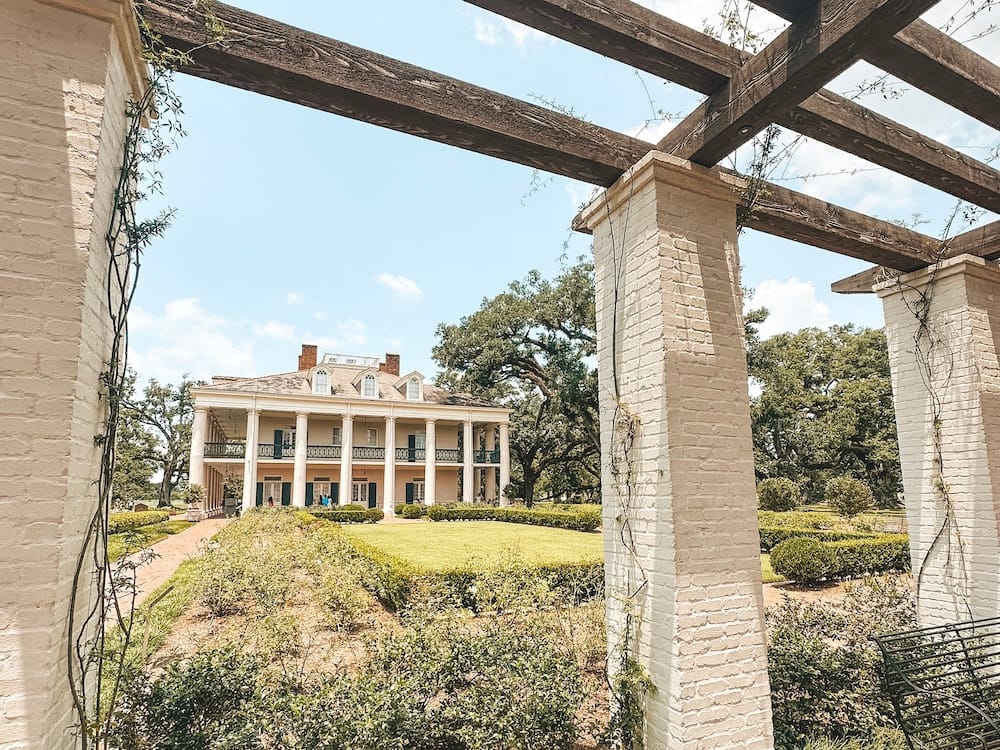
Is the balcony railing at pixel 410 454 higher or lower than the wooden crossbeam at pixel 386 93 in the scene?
lower

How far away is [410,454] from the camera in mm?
30938

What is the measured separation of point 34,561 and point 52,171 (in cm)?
154

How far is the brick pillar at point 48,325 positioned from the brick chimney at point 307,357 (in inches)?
1190

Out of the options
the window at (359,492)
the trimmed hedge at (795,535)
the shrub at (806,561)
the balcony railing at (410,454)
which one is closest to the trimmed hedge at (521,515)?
the balcony railing at (410,454)

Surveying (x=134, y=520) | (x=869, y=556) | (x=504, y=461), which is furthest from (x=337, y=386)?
(x=869, y=556)

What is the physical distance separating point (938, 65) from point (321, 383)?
89.4 ft

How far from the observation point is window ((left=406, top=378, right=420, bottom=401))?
2939 cm

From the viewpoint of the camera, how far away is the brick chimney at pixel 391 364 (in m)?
33.4

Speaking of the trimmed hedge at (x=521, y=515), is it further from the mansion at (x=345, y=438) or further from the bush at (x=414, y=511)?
the mansion at (x=345, y=438)

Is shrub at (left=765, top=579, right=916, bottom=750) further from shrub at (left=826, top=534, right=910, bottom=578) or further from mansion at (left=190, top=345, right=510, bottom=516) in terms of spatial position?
mansion at (left=190, top=345, right=510, bottom=516)

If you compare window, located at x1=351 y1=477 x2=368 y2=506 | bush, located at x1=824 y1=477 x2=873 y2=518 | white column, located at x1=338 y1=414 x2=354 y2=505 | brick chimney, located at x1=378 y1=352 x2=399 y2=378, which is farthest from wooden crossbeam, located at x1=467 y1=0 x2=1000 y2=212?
brick chimney, located at x1=378 y1=352 x2=399 y2=378

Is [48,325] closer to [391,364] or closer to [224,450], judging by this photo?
[224,450]

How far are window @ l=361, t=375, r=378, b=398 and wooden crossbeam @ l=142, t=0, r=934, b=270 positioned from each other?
85.8 feet

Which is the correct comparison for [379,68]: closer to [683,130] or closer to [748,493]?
[683,130]
